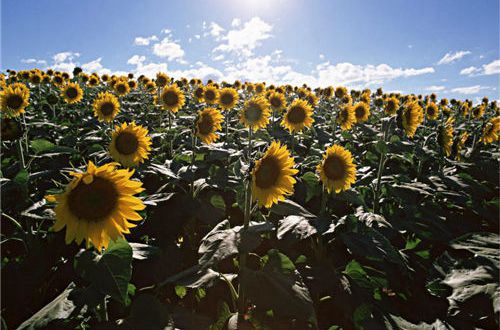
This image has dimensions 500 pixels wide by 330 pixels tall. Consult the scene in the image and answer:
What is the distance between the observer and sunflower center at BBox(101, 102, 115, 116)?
19.1 ft

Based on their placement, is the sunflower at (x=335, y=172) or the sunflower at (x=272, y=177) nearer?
the sunflower at (x=272, y=177)

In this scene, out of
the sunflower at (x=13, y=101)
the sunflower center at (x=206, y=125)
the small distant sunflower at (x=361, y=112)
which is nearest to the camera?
the sunflower center at (x=206, y=125)

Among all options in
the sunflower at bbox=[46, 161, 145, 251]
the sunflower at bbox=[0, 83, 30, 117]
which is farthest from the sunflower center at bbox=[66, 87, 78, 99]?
the sunflower at bbox=[46, 161, 145, 251]

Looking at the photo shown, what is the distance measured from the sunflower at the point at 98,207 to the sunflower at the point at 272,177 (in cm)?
97

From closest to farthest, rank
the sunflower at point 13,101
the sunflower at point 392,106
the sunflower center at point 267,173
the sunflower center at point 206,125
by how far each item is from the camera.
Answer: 1. the sunflower center at point 267,173
2. the sunflower center at point 206,125
3. the sunflower at point 13,101
4. the sunflower at point 392,106

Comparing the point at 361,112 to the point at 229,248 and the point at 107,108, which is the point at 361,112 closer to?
the point at 107,108

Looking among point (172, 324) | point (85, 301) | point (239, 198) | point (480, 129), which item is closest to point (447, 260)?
point (239, 198)

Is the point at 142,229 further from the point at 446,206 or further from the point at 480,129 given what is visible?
the point at 480,129

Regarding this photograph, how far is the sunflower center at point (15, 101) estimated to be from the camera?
221 inches

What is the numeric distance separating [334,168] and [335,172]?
0.14 ft

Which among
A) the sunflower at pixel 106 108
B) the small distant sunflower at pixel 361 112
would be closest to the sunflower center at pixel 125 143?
the sunflower at pixel 106 108

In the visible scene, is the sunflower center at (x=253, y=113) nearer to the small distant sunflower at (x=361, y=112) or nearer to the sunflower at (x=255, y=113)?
the sunflower at (x=255, y=113)

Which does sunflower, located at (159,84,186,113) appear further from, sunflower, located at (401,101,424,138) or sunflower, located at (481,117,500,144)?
sunflower, located at (481,117,500,144)

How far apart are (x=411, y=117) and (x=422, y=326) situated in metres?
3.47
